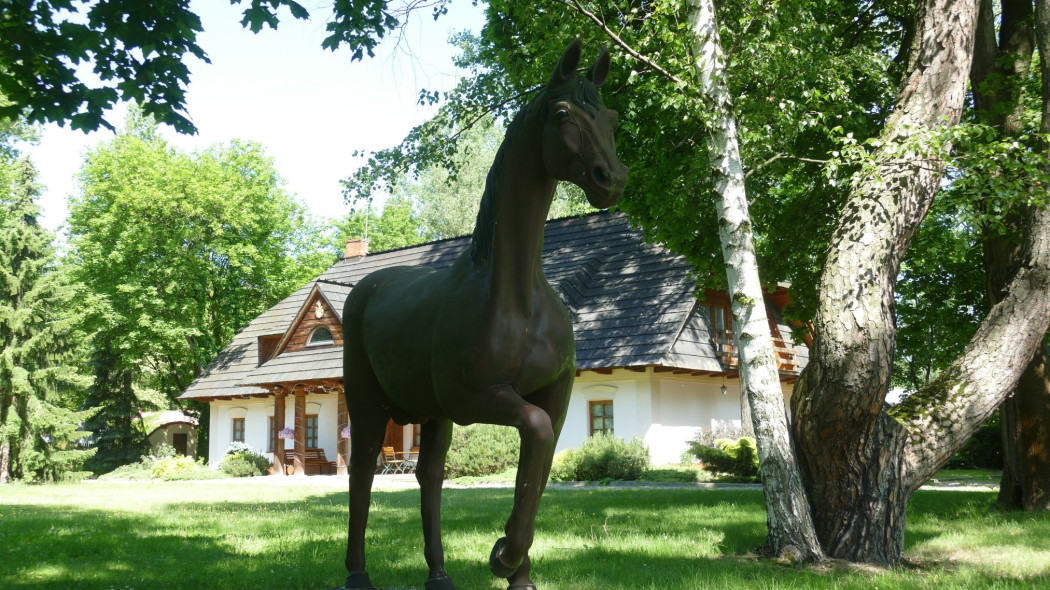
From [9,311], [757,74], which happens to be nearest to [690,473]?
[757,74]

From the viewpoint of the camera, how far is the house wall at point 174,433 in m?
43.7

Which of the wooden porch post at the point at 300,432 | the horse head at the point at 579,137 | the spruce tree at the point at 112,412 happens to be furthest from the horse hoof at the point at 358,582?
the spruce tree at the point at 112,412

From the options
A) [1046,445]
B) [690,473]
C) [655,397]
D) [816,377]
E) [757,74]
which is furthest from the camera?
[655,397]

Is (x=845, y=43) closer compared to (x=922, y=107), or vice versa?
(x=922, y=107)

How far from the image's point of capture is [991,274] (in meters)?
11.8

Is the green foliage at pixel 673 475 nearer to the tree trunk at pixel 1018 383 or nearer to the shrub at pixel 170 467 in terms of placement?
the tree trunk at pixel 1018 383

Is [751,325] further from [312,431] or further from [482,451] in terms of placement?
[312,431]

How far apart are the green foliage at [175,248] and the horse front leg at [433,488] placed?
32461 mm

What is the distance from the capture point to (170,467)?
93.8 ft

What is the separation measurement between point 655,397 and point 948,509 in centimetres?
1225

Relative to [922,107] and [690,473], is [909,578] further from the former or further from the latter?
[690,473]

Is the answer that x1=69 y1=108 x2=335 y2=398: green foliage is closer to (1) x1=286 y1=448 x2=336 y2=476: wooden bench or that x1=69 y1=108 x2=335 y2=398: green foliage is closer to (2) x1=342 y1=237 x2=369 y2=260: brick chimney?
(2) x1=342 y1=237 x2=369 y2=260: brick chimney

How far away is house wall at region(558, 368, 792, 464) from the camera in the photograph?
2369 cm

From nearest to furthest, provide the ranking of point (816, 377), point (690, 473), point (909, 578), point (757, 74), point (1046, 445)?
point (909, 578) < point (816, 377) < point (757, 74) < point (1046, 445) < point (690, 473)
